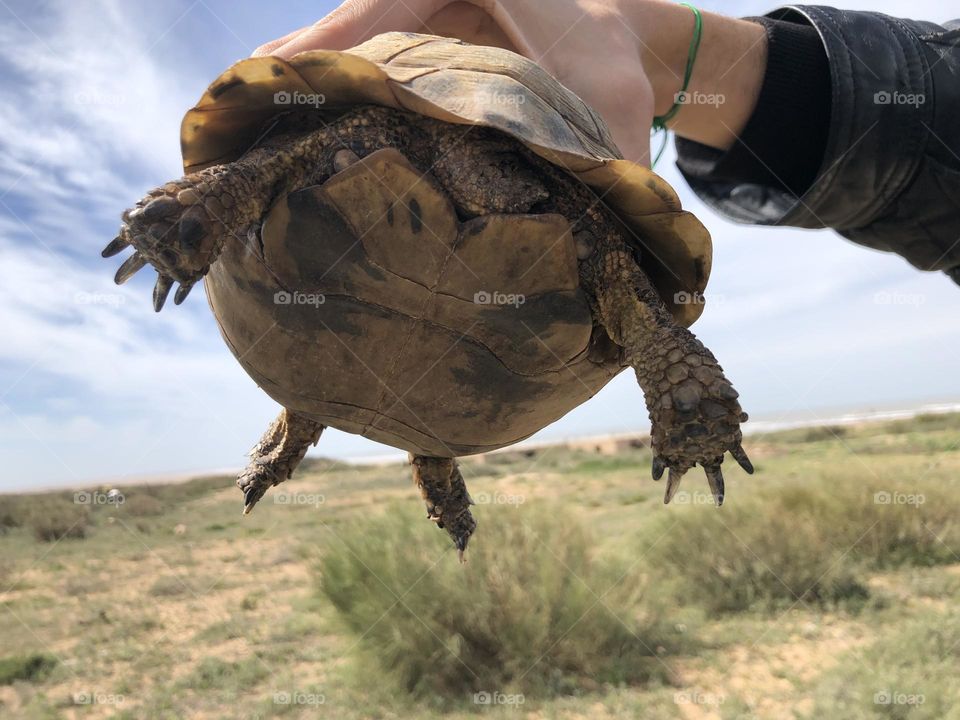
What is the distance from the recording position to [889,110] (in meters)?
2.88

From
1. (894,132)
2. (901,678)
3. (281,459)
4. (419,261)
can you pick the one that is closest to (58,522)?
(281,459)

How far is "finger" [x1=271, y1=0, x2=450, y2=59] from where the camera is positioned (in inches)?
99.0

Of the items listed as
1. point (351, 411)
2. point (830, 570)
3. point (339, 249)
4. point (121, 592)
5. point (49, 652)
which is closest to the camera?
point (339, 249)

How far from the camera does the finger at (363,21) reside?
8.25 ft

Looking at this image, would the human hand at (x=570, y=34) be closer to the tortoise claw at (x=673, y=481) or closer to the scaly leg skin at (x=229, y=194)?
the scaly leg skin at (x=229, y=194)

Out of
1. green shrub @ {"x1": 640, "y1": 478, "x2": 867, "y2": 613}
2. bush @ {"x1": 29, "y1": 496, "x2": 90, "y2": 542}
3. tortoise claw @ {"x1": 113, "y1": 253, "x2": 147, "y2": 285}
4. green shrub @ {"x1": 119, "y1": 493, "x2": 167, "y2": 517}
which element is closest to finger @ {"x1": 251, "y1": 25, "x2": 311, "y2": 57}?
tortoise claw @ {"x1": 113, "y1": 253, "x2": 147, "y2": 285}

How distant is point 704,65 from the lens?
10.2 feet

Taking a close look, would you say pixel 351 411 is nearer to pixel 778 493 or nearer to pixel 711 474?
pixel 711 474

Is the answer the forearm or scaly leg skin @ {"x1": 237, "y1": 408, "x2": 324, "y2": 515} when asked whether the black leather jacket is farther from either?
scaly leg skin @ {"x1": 237, "y1": 408, "x2": 324, "y2": 515}

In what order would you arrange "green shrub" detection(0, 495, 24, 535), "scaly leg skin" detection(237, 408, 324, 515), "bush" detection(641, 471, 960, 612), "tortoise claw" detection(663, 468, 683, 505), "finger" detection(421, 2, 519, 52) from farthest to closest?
"green shrub" detection(0, 495, 24, 535)
"bush" detection(641, 471, 960, 612)
"scaly leg skin" detection(237, 408, 324, 515)
"finger" detection(421, 2, 519, 52)
"tortoise claw" detection(663, 468, 683, 505)

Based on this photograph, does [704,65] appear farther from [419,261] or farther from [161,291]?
[161,291]

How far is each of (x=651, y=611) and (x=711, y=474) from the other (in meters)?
8.06

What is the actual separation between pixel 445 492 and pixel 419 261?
5.34 ft

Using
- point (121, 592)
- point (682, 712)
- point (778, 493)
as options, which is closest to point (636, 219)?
point (682, 712)
